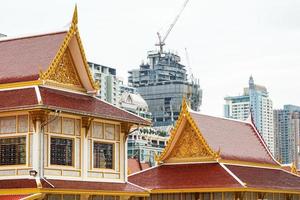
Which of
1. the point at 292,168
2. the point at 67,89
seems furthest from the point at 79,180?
the point at 292,168

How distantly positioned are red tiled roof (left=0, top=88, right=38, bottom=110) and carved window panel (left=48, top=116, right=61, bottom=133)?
3.57 ft

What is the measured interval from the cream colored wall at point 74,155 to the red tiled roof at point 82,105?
0.45 m

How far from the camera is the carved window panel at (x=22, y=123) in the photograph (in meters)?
26.0

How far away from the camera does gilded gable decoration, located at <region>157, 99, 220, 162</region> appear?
A: 129 ft

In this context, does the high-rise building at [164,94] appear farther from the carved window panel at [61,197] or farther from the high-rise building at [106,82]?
the carved window panel at [61,197]

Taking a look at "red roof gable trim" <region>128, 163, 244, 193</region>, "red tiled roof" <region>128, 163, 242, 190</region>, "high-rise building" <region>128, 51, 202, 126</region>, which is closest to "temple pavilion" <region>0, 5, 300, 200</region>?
"red roof gable trim" <region>128, 163, 244, 193</region>

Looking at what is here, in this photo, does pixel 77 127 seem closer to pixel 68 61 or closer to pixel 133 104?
pixel 68 61

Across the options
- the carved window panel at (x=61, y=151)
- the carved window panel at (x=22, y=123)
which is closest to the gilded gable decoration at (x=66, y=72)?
the carved window panel at (x=22, y=123)

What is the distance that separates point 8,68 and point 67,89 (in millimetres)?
2357

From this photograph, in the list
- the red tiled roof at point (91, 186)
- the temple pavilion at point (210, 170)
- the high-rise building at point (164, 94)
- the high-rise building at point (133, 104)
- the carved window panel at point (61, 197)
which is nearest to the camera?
the red tiled roof at point (91, 186)

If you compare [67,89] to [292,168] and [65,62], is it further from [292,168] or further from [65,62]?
[292,168]

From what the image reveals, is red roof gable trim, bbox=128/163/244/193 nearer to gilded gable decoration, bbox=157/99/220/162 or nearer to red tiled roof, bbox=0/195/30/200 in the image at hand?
gilded gable decoration, bbox=157/99/220/162

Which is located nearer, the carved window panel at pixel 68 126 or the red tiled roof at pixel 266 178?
the carved window panel at pixel 68 126

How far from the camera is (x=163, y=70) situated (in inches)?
7844
